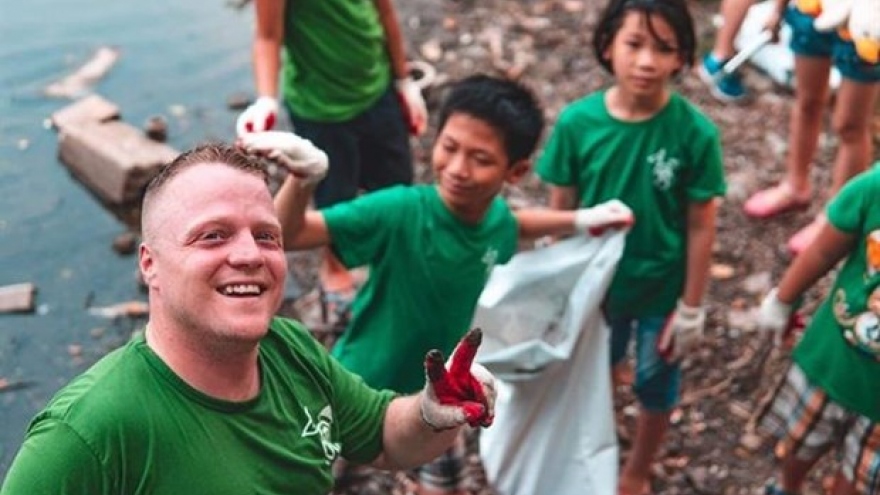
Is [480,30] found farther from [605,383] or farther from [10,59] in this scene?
[605,383]

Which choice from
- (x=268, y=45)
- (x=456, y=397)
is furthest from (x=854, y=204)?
(x=268, y=45)

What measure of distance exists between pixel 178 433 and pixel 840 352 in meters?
1.77

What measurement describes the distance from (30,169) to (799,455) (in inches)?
136

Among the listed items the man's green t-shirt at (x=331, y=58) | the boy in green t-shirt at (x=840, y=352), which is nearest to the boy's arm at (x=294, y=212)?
the man's green t-shirt at (x=331, y=58)

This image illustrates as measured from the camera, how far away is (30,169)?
475cm

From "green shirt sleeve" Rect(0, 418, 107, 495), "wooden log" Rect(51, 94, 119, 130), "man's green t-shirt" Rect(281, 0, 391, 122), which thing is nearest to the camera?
"green shirt sleeve" Rect(0, 418, 107, 495)

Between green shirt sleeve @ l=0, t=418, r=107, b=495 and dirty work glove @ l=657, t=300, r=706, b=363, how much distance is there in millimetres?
1863

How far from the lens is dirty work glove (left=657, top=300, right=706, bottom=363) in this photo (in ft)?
9.84

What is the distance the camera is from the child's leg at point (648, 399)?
3.06 m

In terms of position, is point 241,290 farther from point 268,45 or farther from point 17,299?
point 17,299

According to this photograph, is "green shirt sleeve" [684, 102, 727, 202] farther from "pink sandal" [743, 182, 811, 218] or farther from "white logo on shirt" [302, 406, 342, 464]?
"pink sandal" [743, 182, 811, 218]

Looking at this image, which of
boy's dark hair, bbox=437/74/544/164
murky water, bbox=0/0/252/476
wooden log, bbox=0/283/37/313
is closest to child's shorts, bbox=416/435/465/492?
boy's dark hair, bbox=437/74/544/164

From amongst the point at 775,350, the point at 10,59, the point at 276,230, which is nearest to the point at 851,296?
the point at 775,350

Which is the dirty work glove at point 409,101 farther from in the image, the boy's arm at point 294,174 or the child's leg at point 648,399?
the boy's arm at point 294,174
